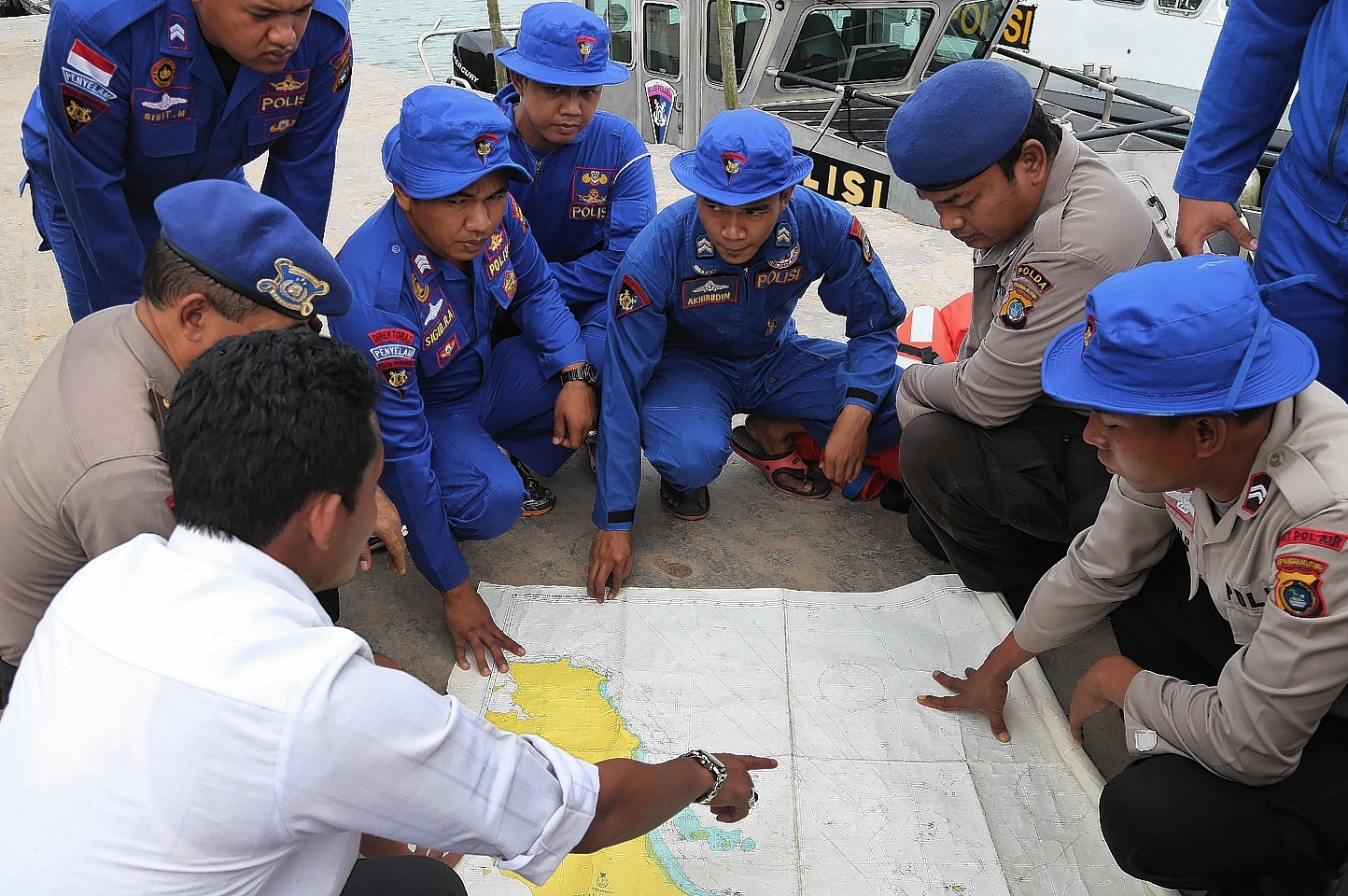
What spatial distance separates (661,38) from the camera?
27.4ft

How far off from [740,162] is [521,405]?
2.98ft

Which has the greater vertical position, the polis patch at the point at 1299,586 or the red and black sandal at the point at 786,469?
the polis patch at the point at 1299,586

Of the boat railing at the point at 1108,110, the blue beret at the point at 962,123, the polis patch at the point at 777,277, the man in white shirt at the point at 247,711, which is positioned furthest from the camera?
the boat railing at the point at 1108,110

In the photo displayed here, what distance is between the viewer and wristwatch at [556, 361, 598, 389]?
280 centimetres

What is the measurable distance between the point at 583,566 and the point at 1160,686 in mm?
1427

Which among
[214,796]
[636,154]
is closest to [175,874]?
[214,796]

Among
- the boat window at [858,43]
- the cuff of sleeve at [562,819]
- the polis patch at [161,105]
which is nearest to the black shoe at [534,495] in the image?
the polis patch at [161,105]

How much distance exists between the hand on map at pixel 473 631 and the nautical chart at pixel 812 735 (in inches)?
1.6

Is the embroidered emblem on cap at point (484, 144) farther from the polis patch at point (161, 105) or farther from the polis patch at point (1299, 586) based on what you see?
the polis patch at point (1299, 586)

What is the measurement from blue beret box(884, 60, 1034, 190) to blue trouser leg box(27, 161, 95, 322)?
1.96 metres

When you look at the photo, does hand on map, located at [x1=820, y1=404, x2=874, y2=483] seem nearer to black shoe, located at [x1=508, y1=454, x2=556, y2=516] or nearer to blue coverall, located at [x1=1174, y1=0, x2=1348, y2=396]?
black shoe, located at [x1=508, y1=454, x2=556, y2=516]

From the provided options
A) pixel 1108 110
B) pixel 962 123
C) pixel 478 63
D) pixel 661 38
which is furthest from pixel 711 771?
pixel 478 63

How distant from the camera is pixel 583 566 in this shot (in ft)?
8.70

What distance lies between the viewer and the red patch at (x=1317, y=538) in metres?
1.34
